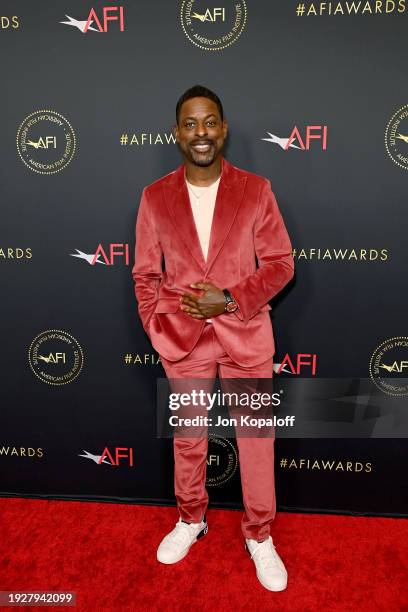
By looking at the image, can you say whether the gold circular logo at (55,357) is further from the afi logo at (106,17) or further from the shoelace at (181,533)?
the afi logo at (106,17)

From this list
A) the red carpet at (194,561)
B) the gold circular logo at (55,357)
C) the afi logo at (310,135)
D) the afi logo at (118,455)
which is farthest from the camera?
the afi logo at (118,455)

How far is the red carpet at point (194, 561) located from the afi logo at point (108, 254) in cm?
117

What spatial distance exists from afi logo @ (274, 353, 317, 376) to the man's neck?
→ 2.72 feet

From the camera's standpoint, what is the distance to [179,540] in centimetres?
216

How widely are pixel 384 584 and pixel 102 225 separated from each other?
1801 millimetres

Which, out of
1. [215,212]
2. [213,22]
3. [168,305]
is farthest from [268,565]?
[213,22]

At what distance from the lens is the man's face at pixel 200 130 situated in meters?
1.82

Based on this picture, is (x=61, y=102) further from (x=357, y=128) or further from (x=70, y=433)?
(x=70, y=433)

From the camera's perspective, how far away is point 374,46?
6.41 ft

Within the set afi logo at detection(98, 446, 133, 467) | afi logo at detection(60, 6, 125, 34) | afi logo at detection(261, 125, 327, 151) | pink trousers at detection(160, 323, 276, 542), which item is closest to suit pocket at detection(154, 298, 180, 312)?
pink trousers at detection(160, 323, 276, 542)

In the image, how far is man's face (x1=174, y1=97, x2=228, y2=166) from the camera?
1.82m

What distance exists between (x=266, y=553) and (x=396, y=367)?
0.93 m

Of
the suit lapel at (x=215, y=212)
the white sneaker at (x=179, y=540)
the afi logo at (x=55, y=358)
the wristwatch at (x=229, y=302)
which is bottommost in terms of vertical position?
the white sneaker at (x=179, y=540)

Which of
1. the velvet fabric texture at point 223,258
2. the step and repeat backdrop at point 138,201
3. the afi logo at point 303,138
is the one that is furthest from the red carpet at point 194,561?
the afi logo at point 303,138
